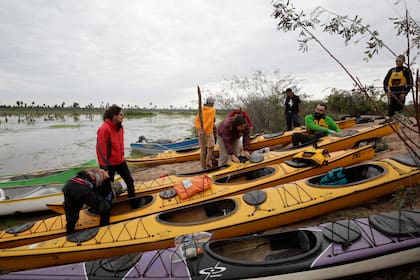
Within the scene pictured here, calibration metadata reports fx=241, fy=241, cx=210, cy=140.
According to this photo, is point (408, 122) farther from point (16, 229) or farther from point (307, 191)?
point (16, 229)

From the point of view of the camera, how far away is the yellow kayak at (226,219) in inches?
102

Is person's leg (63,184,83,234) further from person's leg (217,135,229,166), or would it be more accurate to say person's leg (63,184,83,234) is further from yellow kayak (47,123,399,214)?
person's leg (217,135,229,166)

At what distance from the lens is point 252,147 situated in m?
6.73

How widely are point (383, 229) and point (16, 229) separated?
13.4ft

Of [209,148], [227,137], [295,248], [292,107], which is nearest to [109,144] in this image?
[227,137]

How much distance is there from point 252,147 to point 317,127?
1948 mm

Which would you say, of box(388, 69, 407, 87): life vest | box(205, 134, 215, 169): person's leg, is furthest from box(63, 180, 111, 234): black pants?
box(388, 69, 407, 87): life vest

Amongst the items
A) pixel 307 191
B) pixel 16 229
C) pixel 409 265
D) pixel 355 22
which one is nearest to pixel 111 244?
pixel 16 229

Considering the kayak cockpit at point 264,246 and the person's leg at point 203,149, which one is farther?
the person's leg at point 203,149

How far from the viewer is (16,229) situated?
10.1 feet

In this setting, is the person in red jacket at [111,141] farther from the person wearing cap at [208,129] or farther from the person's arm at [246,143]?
the person's arm at [246,143]

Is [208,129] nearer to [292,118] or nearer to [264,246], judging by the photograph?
[264,246]

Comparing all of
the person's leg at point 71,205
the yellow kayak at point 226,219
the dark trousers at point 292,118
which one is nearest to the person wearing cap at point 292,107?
the dark trousers at point 292,118

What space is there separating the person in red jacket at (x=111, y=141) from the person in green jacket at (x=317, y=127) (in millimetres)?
3864
